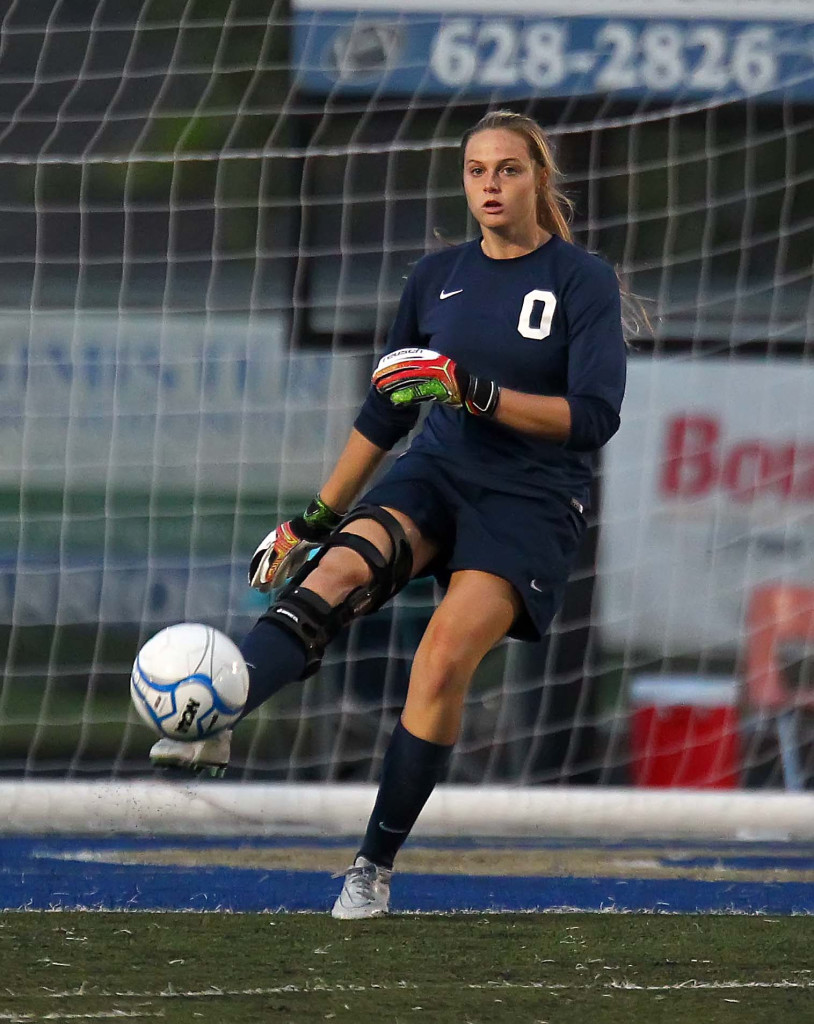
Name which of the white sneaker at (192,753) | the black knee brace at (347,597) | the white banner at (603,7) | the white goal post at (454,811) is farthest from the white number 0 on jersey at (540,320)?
the white banner at (603,7)

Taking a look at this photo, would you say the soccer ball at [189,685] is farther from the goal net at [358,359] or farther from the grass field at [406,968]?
the goal net at [358,359]

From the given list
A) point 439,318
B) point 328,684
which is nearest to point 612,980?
point 439,318

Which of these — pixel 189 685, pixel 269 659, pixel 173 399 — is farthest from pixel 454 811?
pixel 189 685

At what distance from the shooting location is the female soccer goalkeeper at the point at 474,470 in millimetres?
3365

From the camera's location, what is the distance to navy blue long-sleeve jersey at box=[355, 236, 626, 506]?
11.4 feet

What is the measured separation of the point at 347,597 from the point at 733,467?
3.01 metres

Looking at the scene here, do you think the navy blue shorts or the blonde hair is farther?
the blonde hair

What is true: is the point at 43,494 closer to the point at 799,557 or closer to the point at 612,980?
the point at 799,557

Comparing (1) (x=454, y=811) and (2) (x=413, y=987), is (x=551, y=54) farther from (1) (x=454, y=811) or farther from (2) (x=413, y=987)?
(2) (x=413, y=987)

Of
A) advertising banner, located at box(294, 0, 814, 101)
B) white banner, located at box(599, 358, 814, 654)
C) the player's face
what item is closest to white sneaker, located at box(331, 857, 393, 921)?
the player's face

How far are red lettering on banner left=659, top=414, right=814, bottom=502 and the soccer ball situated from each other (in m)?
3.30

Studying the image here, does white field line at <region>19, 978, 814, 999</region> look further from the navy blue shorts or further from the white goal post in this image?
the white goal post

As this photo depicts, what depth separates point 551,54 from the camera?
234 inches

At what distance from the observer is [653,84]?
19.6ft
